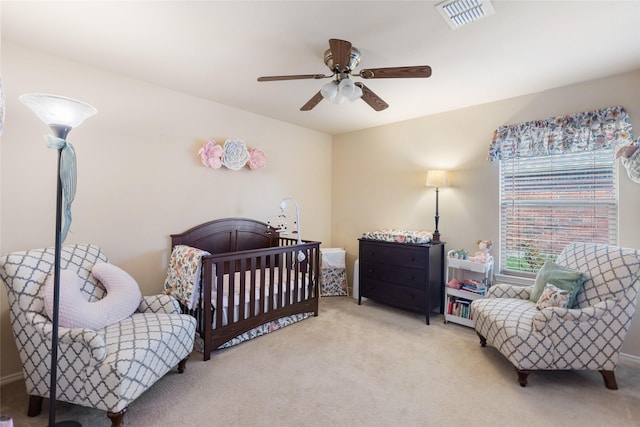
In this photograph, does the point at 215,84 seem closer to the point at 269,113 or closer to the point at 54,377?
the point at 269,113

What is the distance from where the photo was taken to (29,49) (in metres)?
2.18

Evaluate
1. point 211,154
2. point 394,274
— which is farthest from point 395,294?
point 211,154

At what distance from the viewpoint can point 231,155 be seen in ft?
11.0

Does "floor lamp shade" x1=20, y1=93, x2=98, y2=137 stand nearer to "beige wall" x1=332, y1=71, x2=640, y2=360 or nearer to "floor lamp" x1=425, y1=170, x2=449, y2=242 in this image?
"floor lamp" x1=425, y1=170, x2=449, y2=242

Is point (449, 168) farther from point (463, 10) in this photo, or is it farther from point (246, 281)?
point (246, 281)

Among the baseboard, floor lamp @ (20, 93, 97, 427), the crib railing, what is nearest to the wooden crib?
the crib railing

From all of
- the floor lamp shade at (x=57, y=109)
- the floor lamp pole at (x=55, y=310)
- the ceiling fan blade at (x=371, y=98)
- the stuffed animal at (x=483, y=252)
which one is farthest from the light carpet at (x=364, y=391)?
the ceiling fan blade at (x=371, y=98)

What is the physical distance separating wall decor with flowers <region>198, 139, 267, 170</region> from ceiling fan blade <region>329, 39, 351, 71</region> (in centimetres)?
176

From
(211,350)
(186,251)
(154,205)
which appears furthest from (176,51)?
(211,350)

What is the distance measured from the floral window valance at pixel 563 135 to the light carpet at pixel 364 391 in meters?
1.88

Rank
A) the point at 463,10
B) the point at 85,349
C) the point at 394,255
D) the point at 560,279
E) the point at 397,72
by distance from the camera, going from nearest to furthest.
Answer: the point at 85,349 → the point at 463,10 → the point at 397,72 → the point at 560,279 → the point at 394,255

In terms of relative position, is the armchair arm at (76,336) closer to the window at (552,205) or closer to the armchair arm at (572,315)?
the armchair arm at (572,315)

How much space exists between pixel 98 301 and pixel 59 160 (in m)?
0.98

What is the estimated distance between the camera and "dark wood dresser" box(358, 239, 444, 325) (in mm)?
3234
